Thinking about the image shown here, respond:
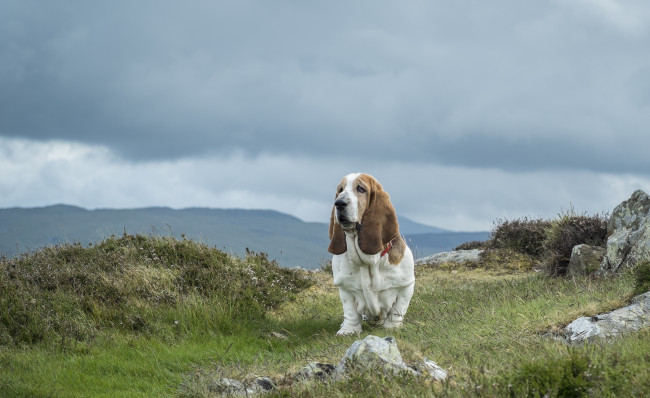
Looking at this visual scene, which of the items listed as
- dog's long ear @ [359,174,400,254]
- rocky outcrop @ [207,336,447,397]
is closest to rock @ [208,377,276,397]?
rocky outcrop @ [207,336,447,397]

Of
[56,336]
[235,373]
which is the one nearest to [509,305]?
[235,373]

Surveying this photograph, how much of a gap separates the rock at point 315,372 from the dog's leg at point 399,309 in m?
3.02

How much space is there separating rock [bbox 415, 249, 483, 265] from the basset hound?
9.07 m

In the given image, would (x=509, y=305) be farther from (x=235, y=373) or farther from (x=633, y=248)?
(x=235, y=373)

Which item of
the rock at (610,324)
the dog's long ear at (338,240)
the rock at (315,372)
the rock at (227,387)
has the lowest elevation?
the rock at (227,387)

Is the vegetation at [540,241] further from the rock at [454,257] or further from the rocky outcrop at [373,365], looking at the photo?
the rocky outcrop at [373,365]

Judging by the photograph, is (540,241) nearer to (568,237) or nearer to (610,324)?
(568,237)

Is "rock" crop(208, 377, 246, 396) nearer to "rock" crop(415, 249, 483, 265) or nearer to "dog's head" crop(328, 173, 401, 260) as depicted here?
"dog's head" crop(328, 173, 401, 260)

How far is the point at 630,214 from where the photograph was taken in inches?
521

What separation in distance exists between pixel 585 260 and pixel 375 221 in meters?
6.03

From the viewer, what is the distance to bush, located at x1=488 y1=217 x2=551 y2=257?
18.7 metres

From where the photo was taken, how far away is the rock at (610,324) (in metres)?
7.27

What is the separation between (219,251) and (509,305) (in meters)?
6.04

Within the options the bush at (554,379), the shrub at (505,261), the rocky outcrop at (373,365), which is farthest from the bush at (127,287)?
the bush at (554,379)
